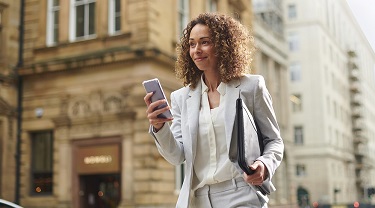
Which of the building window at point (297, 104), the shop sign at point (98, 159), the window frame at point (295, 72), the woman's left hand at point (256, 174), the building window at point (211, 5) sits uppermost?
the window frame at point (295, 72)

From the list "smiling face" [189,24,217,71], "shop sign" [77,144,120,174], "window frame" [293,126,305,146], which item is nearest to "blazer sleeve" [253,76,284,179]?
"smiling face" [189,24,217,71]

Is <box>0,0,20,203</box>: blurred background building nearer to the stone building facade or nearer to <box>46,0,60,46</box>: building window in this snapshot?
the stone building facade

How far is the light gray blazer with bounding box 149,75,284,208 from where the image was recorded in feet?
8.40

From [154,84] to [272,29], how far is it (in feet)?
103

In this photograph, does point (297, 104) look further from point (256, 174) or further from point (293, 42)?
point (256, 174)

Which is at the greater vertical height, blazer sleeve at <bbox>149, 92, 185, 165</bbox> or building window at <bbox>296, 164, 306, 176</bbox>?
building window at <bbox>296, 164, 306, 176</bbox>

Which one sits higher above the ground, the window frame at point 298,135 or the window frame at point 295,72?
the window frame at point 295,72

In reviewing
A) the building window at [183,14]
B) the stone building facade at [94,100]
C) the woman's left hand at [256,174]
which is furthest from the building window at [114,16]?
the woman's left hand at [256,174]

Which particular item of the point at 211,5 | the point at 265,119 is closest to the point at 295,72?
the point at 211,5

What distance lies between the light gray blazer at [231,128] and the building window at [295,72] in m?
48.6

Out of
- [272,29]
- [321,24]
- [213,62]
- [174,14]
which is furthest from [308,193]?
[213,62]

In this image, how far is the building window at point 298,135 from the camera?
48875 mm

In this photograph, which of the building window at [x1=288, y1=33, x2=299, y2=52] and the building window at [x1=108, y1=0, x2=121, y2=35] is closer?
the building window at [x1=108, y1=0, x2=121, y2=35]

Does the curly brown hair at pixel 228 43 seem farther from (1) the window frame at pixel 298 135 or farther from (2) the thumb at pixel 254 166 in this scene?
(1) the window frame at pixel 298 135
